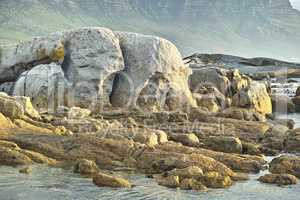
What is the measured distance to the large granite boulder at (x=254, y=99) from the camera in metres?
45.5

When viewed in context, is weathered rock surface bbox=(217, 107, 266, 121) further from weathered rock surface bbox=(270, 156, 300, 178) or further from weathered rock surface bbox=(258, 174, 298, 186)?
weathered rock surface bbox=(258, 174, 298, 186)

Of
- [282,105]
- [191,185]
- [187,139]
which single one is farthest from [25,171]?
[282,105]

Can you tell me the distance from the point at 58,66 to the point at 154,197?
59.5 ft

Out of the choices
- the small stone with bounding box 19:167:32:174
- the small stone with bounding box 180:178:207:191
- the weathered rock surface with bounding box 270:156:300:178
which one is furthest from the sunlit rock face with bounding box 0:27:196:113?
the small stone with bounding box 180:178:207:191

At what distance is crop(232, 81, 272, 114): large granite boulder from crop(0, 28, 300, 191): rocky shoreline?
0.09 meters

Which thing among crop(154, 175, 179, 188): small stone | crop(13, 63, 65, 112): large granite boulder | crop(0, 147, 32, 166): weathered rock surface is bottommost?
crop(154, 175, 179, 188): small stone

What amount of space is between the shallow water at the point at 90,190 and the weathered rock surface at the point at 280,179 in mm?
306

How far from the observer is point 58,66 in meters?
36.8

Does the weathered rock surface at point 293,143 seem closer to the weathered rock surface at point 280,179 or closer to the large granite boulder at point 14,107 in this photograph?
the weathered rock surface at point 280,179

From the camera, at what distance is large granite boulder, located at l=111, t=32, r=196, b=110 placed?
3706cm

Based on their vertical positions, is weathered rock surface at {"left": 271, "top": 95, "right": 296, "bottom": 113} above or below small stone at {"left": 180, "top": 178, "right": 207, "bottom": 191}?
above

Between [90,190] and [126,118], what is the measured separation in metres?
12.7

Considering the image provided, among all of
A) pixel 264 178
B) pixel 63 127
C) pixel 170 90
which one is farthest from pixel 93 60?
pixel 264 178

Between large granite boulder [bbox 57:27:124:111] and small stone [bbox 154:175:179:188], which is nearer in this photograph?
small stone [bbox 154:175:179:188]
